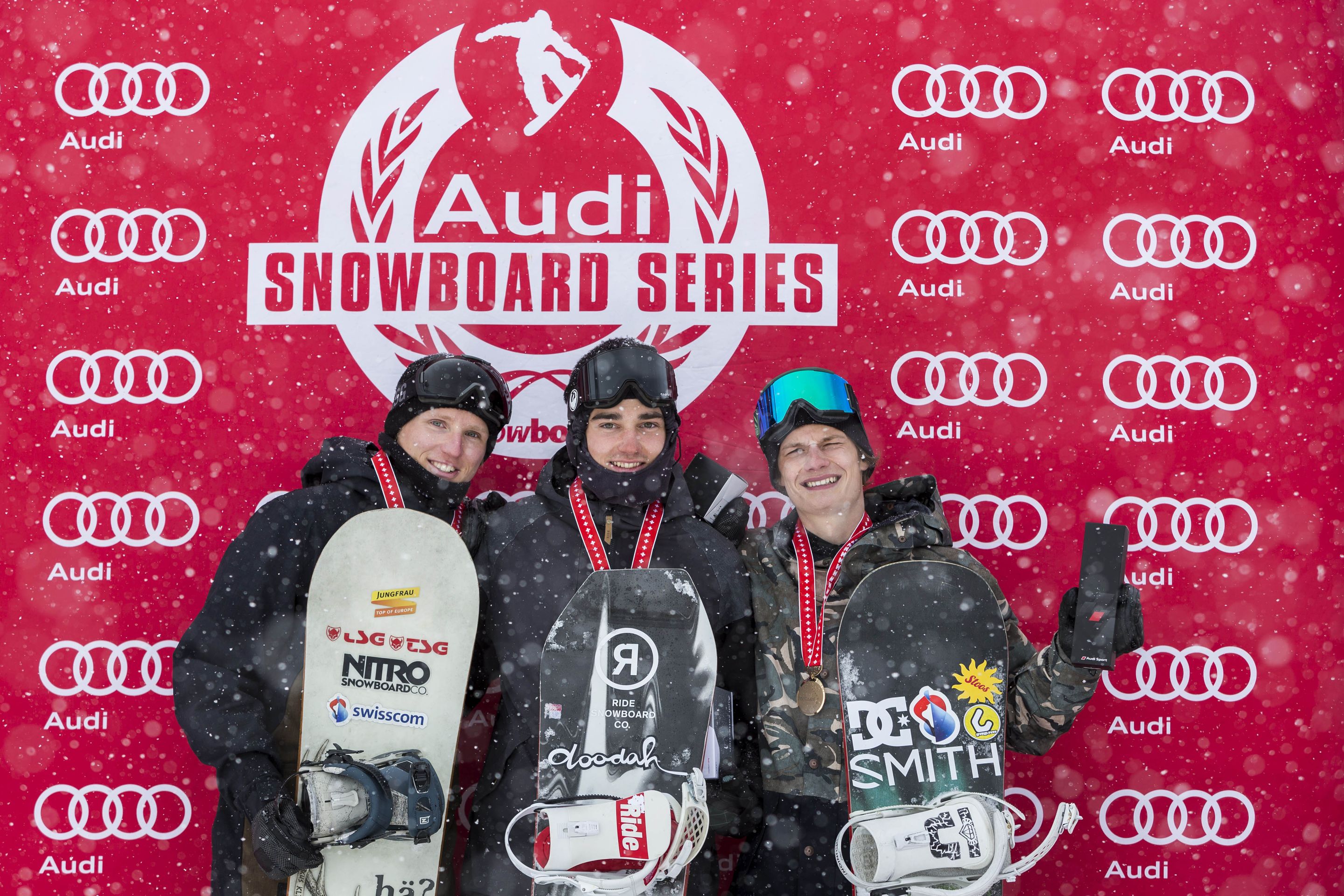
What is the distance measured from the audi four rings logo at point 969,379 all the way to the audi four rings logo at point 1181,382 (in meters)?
0.26

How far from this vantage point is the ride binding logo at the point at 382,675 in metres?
2.39

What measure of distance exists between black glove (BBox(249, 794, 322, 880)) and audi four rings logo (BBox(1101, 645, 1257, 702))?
2.51 meters

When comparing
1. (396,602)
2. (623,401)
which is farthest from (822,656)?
(396,602)

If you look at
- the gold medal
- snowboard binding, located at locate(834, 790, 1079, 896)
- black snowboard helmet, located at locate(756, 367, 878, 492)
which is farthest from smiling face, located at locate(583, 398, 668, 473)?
snowboard binding, located at locate(834, 790, 1079, 896)

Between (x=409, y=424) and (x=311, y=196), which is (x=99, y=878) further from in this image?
(x=311, y=196)

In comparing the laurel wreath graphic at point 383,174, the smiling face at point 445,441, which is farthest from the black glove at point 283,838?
the laurel wreath graphic at point 383,174

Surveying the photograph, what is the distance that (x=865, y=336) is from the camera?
10.2ft

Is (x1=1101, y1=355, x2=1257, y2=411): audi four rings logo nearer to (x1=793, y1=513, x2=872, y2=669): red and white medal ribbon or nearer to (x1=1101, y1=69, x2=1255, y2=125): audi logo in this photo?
(x1=1101, y1=69, x2=1255, y2=125): audi logo

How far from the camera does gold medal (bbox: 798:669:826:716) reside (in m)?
2.39

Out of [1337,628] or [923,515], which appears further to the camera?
[1337,628]

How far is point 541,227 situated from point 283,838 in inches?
79.0

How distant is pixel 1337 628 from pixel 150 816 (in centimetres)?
406

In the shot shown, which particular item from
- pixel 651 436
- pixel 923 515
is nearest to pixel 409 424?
pixel 651 436

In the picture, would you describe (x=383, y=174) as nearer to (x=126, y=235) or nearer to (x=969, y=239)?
(x=126, y=235)
